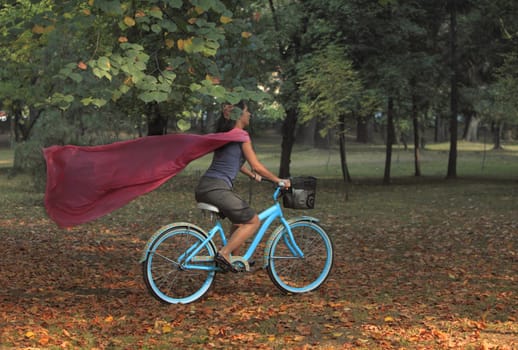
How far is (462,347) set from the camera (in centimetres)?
578

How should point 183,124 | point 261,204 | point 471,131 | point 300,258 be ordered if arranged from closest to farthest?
point 300,258, point 183,124, point 261,204, point 471,131

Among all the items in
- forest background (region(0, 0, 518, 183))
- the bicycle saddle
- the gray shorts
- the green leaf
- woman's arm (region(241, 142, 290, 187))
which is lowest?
the bicycle saddle

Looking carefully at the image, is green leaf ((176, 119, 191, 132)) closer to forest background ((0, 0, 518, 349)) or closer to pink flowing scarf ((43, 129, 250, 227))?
forest background ((0, 0, 518, 349))

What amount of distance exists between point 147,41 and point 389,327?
5411 millimetres

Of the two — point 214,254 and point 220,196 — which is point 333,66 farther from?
point 220,196

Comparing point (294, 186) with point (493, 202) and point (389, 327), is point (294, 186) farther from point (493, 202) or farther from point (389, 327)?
point (493, 202)

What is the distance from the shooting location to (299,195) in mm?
7430

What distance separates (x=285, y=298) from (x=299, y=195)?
996 mm

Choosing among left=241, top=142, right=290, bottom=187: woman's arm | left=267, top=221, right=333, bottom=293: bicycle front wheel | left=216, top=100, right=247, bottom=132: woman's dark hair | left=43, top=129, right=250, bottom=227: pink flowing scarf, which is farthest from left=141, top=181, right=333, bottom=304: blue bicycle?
left=216, top=100, right=247, bottom=132: woman's dark hair

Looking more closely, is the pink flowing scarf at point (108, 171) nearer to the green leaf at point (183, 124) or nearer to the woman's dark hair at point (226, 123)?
the woman's dark hair at point (226, 123)

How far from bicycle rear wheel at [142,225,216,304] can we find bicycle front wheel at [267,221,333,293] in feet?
2.20

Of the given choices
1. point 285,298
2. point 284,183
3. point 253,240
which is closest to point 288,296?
point 285,298

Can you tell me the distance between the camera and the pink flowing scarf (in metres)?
7.19

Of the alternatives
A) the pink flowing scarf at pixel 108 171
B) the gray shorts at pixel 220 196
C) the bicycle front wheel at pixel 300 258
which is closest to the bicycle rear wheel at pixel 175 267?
the gray shorts at pixel 220 196
